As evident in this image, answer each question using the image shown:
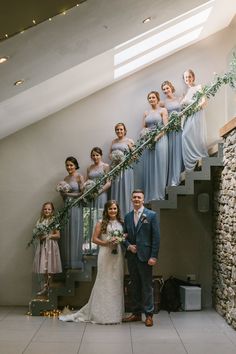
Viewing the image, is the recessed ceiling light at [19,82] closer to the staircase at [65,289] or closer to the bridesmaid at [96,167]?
the bridesmaid at [96,167]

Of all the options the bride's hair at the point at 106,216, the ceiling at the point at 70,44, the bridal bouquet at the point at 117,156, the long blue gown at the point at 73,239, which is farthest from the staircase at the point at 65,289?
the ceiling at the point at 70,44

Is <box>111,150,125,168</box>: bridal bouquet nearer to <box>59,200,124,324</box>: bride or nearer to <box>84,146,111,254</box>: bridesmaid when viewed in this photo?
<box>84,146,111,254</box>: bridesmaid

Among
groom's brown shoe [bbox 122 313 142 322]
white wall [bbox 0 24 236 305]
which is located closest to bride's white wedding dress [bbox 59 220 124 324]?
groom's brown shoe [bbox 122 313 142 322]

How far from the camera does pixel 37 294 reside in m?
8.82

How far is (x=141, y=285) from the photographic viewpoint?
25.8 feet

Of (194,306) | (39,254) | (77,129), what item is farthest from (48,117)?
(194,306)

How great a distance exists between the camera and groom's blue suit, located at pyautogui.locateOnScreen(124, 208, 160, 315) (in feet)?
25.2

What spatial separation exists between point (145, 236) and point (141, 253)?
24 centimetres

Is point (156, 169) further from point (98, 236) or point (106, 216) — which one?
point (98, 236)

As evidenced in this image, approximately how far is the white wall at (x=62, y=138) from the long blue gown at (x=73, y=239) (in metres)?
1.15

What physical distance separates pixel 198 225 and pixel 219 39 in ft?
10.9

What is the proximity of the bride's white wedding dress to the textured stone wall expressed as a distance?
1526 mm

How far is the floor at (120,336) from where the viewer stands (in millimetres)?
6254

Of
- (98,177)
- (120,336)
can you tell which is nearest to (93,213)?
(98,177)
